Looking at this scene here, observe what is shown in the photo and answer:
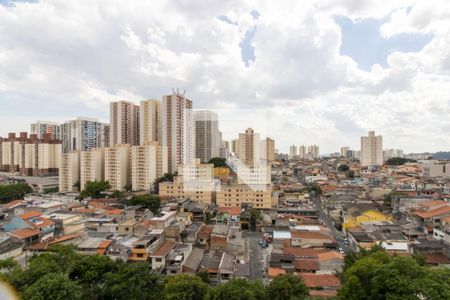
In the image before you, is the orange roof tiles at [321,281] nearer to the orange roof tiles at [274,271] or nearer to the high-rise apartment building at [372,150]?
the orange roof tiles at [274,271]

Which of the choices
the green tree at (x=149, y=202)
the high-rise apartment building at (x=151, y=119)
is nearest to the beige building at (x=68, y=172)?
the high-rise apartment building at (x=151, y=119)

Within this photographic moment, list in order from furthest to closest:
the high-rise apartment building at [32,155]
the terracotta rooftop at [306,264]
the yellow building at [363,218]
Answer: the high-rise apartment building at [32,155] → the yellow building at [363,218] → the terracotta rooftop at [306,264]

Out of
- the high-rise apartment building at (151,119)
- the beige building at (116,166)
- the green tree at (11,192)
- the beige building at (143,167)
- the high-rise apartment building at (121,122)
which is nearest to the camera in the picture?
the green tree at (11,192)

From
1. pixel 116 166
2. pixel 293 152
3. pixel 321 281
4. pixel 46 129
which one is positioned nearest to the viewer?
pixel 321 281

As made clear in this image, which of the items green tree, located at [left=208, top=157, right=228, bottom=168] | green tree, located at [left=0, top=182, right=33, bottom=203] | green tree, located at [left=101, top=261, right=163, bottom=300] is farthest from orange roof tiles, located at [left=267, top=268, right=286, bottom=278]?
green tree, located at [left=208, top=157, right=228, bottom=168]

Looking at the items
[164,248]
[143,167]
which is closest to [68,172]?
[143,167]

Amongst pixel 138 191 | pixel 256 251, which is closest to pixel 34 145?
pixel 138 191

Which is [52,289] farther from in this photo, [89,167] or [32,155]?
[32,155]

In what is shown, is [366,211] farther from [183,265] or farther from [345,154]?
[345,154]
